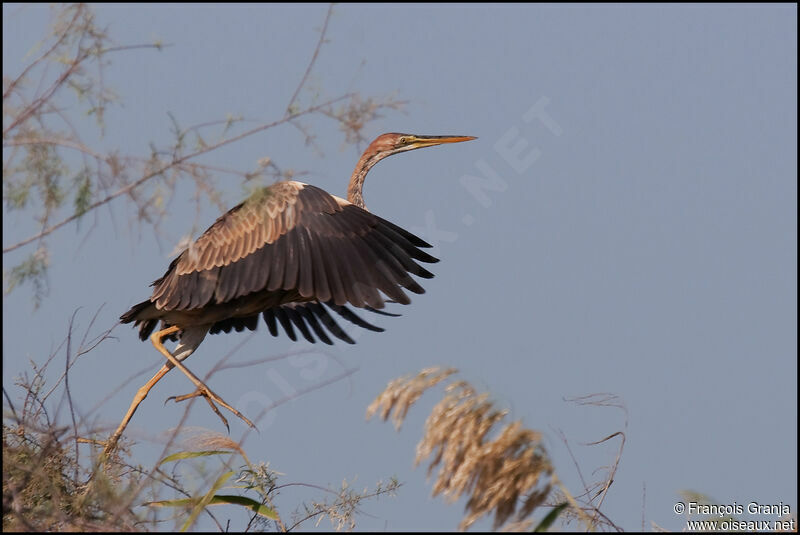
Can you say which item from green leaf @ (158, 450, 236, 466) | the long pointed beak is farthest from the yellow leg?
the long pointed beak

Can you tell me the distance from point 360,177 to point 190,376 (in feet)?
7.20

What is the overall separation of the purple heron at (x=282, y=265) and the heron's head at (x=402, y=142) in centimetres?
167

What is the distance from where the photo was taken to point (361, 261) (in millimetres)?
6125

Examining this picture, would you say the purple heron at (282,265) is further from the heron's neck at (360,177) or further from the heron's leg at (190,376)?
the heron's neck at (360,177)

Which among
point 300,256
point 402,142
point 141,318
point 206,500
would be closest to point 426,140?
point 402,142

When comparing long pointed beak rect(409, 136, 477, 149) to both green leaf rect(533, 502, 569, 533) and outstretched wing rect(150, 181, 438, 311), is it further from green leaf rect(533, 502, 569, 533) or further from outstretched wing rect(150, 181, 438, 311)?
green leaf rect(533, 502, 569, 533)

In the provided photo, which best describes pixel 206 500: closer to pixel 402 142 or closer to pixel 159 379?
pixel 159 379

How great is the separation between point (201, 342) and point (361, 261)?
1683 mm

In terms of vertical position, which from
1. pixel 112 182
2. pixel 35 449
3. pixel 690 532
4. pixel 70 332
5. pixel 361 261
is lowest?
pixel 690 532

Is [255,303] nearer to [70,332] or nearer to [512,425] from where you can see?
[70,332]

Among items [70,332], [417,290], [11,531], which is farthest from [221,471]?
[417,290]

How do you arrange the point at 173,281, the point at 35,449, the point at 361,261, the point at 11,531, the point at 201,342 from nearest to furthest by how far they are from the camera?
the point at 11,531
the point at 35,449
the point at 361,261
the point at 173,281
the point at 201,342

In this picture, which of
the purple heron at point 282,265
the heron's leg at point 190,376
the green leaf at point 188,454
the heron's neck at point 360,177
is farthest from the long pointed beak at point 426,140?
the green leaf at point 188,454

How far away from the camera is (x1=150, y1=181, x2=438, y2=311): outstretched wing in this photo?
605 cm
